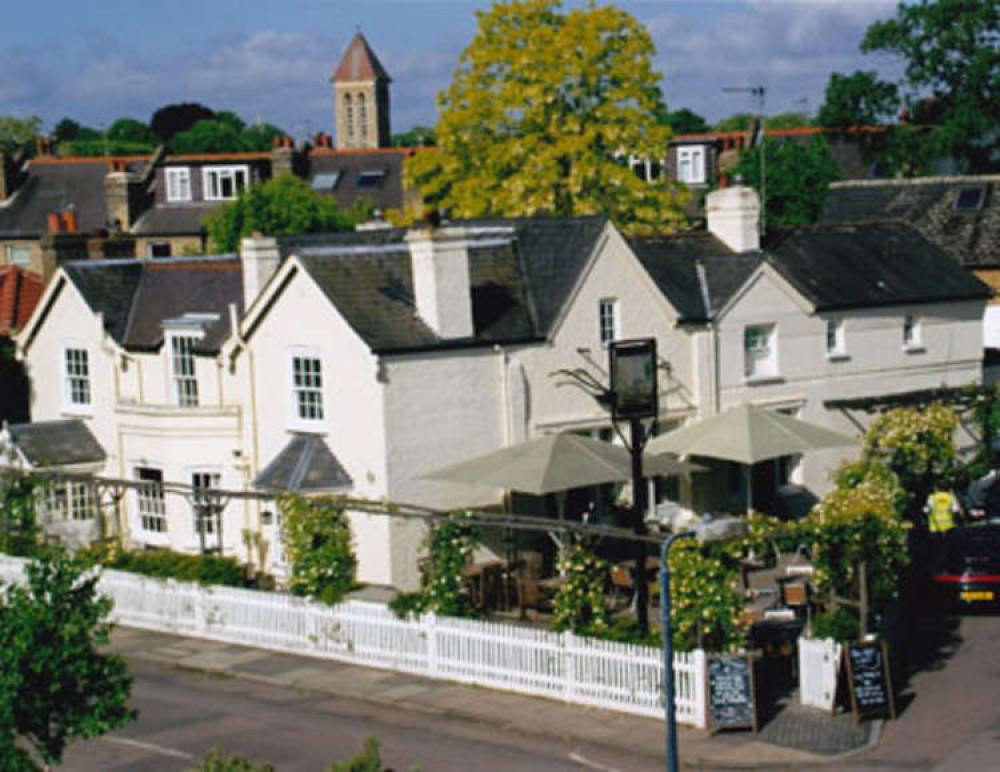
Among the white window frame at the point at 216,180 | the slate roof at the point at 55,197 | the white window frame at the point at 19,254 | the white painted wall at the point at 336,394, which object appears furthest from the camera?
the slate roof at the point at 55,197

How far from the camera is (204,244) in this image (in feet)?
246

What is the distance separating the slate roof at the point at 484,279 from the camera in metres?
31.5

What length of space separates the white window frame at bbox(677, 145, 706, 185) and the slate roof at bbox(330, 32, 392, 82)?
52.2m

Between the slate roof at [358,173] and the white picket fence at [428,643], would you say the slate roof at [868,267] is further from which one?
the slate roof at [358,173]

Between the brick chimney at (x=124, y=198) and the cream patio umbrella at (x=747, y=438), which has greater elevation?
the brick chimney at (x=124, y=198)

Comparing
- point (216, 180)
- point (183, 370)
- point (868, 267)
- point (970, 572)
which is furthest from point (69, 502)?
point (216, 180)

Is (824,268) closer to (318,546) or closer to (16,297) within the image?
(318,546)

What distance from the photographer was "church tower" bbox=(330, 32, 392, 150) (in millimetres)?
124938

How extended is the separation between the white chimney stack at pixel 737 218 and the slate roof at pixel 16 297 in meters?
20.6

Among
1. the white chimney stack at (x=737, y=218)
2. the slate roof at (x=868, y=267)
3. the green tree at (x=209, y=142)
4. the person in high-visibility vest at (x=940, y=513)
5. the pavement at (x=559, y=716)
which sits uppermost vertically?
the green tree at (x=209, y=142)

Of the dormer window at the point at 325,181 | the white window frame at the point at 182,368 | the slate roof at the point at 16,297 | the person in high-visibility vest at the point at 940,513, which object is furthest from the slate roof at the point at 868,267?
the dormer window at the point at 325,181

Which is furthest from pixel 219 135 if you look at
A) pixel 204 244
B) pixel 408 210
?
pixel 408 210

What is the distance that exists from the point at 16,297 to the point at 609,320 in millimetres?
21064

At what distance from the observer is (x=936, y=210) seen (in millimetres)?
56250
